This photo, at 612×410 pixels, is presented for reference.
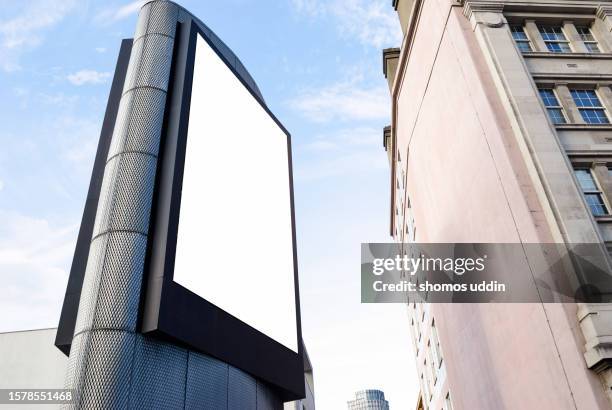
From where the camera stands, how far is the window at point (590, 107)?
24516mm

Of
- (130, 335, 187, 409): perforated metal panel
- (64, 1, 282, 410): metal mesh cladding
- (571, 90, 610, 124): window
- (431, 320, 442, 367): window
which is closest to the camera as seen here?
(64, 1, 282, 410): metal mesh cladding

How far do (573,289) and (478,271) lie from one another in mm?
8472

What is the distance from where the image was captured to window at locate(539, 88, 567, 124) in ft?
79.3

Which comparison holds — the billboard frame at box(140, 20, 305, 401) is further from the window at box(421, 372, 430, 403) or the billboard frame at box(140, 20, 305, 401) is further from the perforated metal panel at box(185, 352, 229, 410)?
the window at box(421, 372, 430, 403)

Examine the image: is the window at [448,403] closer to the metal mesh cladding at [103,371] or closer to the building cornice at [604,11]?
the building cornice at [604,11]

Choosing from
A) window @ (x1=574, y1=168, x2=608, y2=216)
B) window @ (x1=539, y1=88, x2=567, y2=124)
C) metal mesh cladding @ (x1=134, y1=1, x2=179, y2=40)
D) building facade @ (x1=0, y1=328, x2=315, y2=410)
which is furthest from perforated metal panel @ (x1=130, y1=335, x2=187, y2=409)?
window @ (x1=539, y1=88, x2=567, y2=124)

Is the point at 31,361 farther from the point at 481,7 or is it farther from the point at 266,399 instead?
the point at 481,7

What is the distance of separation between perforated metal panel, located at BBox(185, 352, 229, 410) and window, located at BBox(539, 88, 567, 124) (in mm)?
19871

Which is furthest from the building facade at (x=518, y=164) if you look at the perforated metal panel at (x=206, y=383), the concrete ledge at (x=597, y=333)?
the perforated metal panel at (x=206, y=383)

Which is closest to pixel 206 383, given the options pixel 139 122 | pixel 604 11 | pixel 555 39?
pixel 139 122

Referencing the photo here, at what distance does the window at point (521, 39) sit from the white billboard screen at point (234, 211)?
50.7 feet

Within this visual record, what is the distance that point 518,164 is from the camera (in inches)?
864

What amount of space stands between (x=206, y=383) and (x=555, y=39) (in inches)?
1056

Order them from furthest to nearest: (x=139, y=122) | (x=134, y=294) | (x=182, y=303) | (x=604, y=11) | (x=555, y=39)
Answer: (x=555, y=39) → (x=604, y=11) → (x=139, y=122) → (x=182, y=303) → (x=134, y=294)
